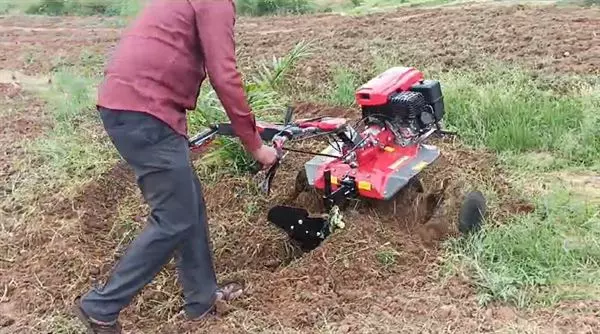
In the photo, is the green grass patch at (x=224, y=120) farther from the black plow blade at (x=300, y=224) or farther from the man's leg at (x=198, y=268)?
the man's leg at (x=198, y=268)

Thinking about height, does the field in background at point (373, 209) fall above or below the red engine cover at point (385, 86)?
below

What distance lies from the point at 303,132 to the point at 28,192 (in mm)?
2110

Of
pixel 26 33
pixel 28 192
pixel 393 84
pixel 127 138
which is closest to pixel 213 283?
pixel 127 138

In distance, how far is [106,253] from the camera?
4898 millimetres

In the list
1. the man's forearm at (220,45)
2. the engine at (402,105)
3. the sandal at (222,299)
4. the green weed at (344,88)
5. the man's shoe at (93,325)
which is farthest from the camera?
the green weed at (344,88)

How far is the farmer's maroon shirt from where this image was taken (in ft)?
12.0

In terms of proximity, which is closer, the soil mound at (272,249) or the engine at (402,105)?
the soil mound at (272,249)

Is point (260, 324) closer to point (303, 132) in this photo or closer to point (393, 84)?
point (303, 132)

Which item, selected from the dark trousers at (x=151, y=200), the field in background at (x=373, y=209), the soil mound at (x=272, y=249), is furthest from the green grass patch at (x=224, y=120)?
the dark trousers at (x=151, y=200)

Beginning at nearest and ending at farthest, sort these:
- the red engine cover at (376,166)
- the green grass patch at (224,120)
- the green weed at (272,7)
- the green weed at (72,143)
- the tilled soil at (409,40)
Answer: the red engine cover at (376,166)
the green grass patch at (224,120)
the green weed at (72,143)
the tilled soil at (409,40)
the green weed at (272,7)

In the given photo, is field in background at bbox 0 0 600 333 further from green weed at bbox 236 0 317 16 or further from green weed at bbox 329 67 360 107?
green weed at bbox 236 0 317 16

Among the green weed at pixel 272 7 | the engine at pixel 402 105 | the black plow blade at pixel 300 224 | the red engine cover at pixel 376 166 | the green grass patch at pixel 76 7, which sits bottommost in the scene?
the green grass patch at pixel 76 7

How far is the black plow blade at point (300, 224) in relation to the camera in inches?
184

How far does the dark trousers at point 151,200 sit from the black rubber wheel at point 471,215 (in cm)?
142
